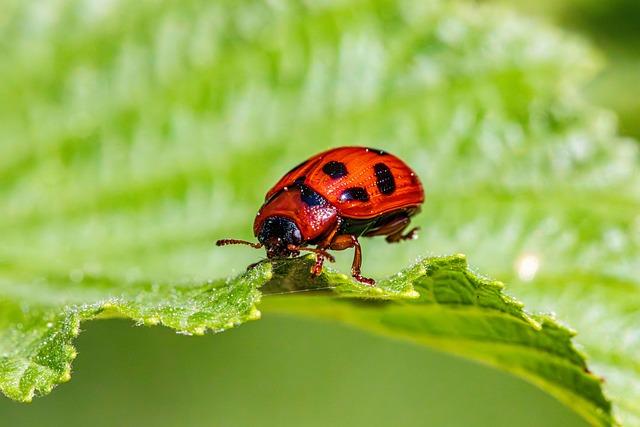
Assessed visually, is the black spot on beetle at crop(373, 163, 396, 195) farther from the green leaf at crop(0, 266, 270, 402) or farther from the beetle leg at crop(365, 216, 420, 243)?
the green leaf at crop(0, 266, 270, 402)

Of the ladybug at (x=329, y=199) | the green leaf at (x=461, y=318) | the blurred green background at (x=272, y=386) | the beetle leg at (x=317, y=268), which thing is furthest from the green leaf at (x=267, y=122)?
the blurred green background at (x=272, y=386)

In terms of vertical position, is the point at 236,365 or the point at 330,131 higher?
the point at 330,131

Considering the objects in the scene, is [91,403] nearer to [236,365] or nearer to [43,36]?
[236,365]

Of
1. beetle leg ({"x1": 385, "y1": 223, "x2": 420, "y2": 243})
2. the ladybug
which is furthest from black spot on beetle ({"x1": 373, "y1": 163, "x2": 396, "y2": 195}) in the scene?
beetle leg ({"x1": 385, "y1": 223, "x2": 420, "y2": 243})

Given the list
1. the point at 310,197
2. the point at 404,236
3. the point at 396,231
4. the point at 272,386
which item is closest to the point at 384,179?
the point at 310,197

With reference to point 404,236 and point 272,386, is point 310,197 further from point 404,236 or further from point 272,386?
point 272,386

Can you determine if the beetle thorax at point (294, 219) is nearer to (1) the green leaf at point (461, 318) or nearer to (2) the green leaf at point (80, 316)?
(1) the green leaf at point (461, 318)

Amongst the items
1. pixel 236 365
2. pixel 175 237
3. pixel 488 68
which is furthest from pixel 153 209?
pixel 236 365
